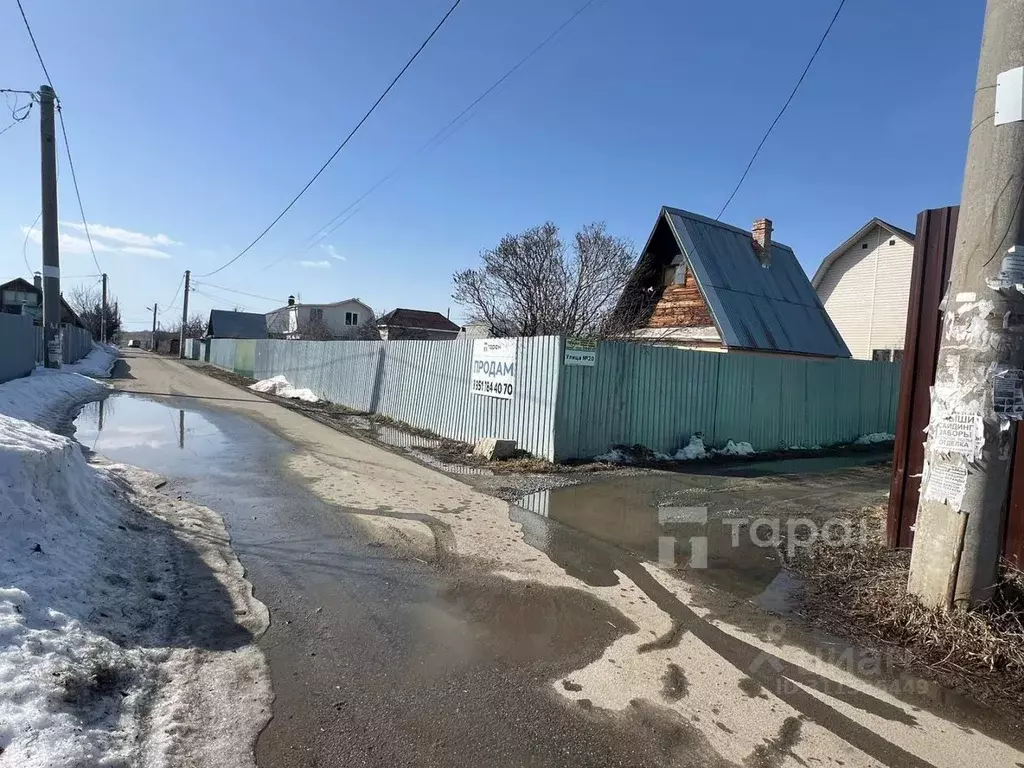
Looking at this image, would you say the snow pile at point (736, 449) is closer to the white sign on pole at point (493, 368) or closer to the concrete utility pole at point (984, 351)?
the white sign on pole at point (493, 368)

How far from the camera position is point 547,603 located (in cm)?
439

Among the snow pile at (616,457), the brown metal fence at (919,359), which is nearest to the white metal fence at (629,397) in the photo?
the snow pile at (616,457)

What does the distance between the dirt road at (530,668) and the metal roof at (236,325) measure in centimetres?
6465

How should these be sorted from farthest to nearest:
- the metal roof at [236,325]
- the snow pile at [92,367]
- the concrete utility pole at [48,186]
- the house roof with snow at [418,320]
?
the metal roof at [236,325]
the house roof with snow at [418,320]
the snow pile at [92,367]
the concrete utility pole at [48,186]

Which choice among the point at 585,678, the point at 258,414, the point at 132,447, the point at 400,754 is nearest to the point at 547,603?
the point at 585,678

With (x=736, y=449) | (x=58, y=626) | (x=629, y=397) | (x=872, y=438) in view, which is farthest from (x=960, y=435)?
(x=872, y=438)

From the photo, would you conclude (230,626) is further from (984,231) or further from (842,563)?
(984,231)

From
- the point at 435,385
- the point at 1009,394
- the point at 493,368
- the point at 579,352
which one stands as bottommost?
the point at 435,385

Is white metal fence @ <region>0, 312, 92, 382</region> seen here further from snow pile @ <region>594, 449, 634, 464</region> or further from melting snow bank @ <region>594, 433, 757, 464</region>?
melting snow bank @ <region>594, 433, 757, 464</region>

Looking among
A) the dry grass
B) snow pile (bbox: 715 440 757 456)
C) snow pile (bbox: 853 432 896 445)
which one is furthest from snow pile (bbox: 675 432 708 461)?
the dry grass

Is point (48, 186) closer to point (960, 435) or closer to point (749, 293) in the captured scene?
point (749, 293)

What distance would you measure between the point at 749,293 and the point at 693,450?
8782 millimetres

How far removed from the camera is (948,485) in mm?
3752

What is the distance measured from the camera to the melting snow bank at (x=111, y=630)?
8.29 ft
